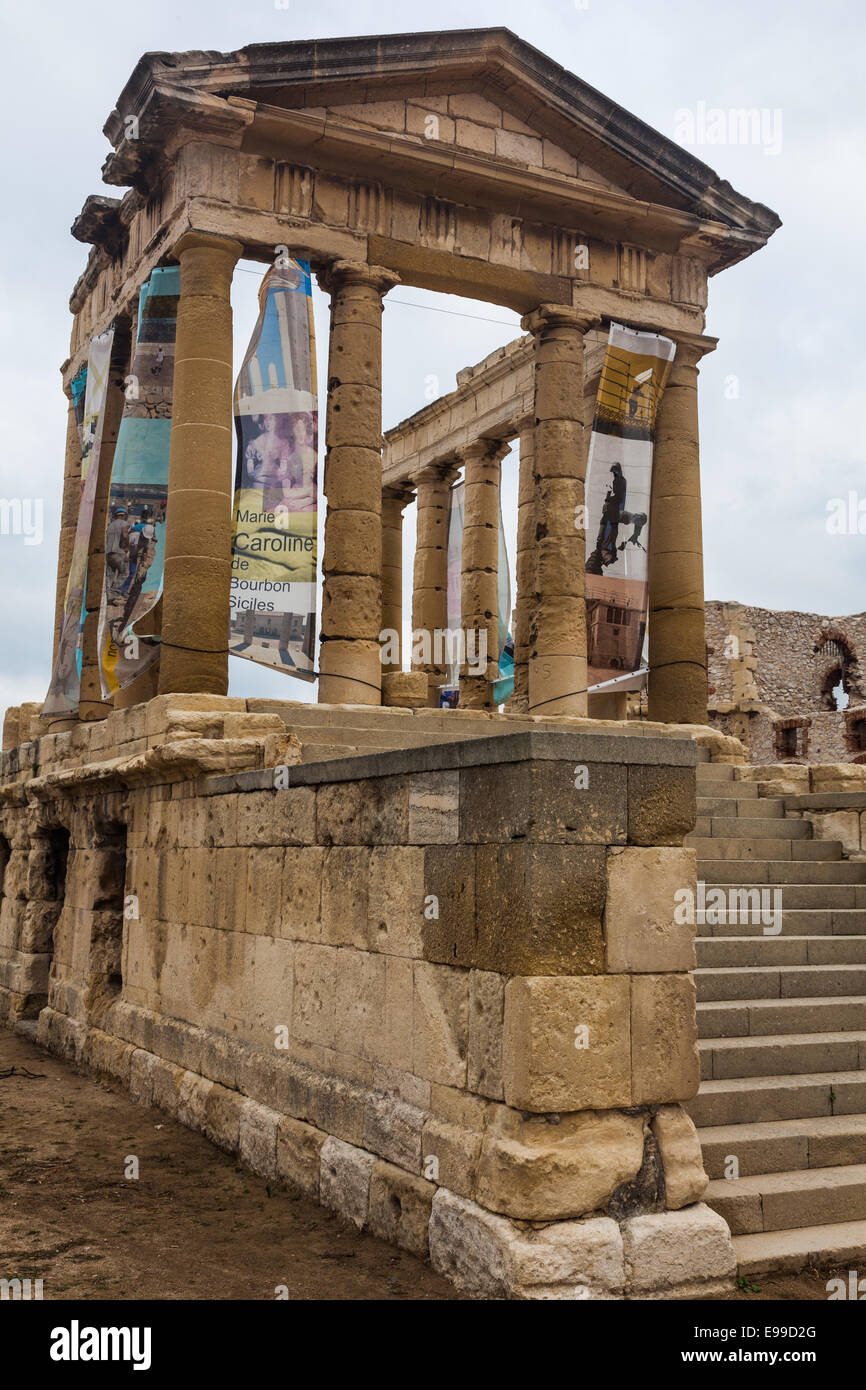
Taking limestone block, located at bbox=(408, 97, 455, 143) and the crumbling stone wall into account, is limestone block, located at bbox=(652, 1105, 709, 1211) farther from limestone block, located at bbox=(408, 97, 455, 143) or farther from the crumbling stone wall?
the crumbling stone wall

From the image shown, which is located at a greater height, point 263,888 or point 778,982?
point 263,888

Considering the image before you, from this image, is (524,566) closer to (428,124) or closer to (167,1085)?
(428,124)

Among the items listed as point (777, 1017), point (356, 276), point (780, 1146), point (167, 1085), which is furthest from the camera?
point (356, 276)

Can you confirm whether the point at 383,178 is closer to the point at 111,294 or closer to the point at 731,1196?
the point at 111,294

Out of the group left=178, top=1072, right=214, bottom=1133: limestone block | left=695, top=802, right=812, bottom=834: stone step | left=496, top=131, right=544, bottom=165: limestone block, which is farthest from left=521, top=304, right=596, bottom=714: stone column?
left=178, top=1072, right=214, bottom=1133: limestone block

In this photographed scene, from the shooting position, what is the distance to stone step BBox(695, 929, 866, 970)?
7.86 m

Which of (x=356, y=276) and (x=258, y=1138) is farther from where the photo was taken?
(x=356, y=276)

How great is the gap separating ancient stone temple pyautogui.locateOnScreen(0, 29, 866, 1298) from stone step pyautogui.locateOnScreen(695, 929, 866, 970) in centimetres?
3

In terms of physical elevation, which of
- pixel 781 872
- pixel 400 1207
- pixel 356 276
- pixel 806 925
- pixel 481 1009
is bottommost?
pixel 400 1207

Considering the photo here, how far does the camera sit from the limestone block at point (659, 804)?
5.43 metres

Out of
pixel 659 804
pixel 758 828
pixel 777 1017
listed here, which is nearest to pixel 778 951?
pixel 777 1017

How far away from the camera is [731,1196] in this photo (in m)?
5.64

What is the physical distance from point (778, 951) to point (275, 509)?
690 cm

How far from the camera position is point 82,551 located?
14.6 meters
